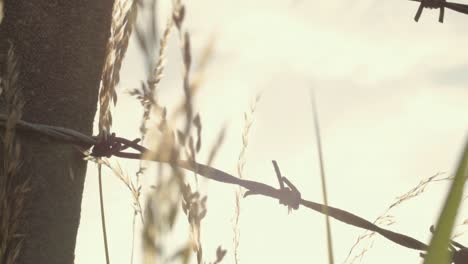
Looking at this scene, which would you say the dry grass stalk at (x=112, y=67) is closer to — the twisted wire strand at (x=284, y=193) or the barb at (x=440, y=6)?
the twisted wire strand at (x=284, y=193)

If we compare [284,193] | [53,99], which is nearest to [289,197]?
[284,193]

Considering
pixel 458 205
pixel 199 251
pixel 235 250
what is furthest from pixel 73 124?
pixel 458 205

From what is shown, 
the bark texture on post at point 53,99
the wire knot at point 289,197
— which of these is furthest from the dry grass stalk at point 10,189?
the wire knot at point 289,197

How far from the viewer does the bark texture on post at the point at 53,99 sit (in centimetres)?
121

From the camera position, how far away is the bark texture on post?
1.21m

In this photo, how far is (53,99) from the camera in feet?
4.13

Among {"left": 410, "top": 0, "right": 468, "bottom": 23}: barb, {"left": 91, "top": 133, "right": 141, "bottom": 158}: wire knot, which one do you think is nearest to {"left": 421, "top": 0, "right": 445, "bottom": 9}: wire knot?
{"left": 410, "top": 0, "right": 468, "bottom": 23}: barb

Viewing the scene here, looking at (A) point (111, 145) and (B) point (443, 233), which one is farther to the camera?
(A) point (111, 145)

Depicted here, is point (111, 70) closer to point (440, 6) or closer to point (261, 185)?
point (261, 185)

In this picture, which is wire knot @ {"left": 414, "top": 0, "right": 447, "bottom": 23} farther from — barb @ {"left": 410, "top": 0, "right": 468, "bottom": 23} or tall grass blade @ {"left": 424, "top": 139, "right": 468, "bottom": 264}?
tall grass blade @ {"left": 424, "top": 139, "right": 468, "bottom": 264}

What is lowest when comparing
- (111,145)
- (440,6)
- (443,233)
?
(443,233)

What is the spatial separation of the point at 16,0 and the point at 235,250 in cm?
76

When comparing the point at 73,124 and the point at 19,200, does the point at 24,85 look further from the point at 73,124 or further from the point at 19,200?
the point at 19,200

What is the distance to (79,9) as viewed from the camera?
132 centimetres
